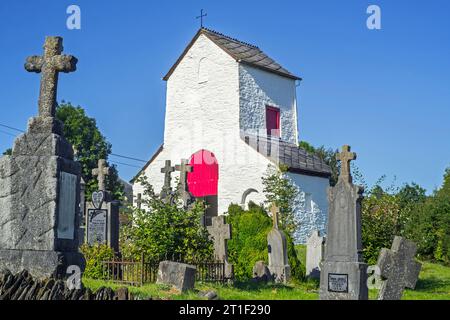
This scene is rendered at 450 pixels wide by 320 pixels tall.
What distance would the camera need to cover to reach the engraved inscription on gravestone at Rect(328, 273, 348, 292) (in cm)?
1064

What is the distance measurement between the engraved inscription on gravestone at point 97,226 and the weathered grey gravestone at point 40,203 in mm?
7334

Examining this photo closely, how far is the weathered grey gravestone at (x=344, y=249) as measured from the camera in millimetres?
10586

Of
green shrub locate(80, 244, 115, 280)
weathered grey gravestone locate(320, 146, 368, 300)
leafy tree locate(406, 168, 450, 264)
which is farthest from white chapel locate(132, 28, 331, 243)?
weathered grey gravestone locate(320, 146, 368, 300)

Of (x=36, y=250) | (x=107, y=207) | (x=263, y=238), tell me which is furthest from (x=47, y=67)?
(x=263, y=238)

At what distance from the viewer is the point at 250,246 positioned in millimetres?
17219

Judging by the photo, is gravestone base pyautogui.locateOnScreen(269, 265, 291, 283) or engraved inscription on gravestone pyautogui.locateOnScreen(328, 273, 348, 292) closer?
engraved inscription on gravestone pyautogui.locateOnScreen(328, 273, 348, 292)

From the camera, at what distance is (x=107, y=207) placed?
54.6ft

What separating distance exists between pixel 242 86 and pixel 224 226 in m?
16.8

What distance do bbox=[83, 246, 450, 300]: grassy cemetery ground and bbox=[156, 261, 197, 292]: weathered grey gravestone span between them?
194 millimetres

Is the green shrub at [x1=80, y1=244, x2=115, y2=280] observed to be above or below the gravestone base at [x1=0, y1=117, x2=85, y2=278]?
below

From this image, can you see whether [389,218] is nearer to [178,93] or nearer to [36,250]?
[36,250]

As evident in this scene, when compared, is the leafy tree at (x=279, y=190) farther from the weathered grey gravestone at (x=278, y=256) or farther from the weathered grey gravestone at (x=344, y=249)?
the weathered grey gravestone at (x=344, y=249)

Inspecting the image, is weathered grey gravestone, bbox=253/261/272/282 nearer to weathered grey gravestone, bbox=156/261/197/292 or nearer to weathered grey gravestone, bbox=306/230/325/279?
weathered grey gravestone, bbox=306/230/325/279

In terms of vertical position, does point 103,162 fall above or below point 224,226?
above
